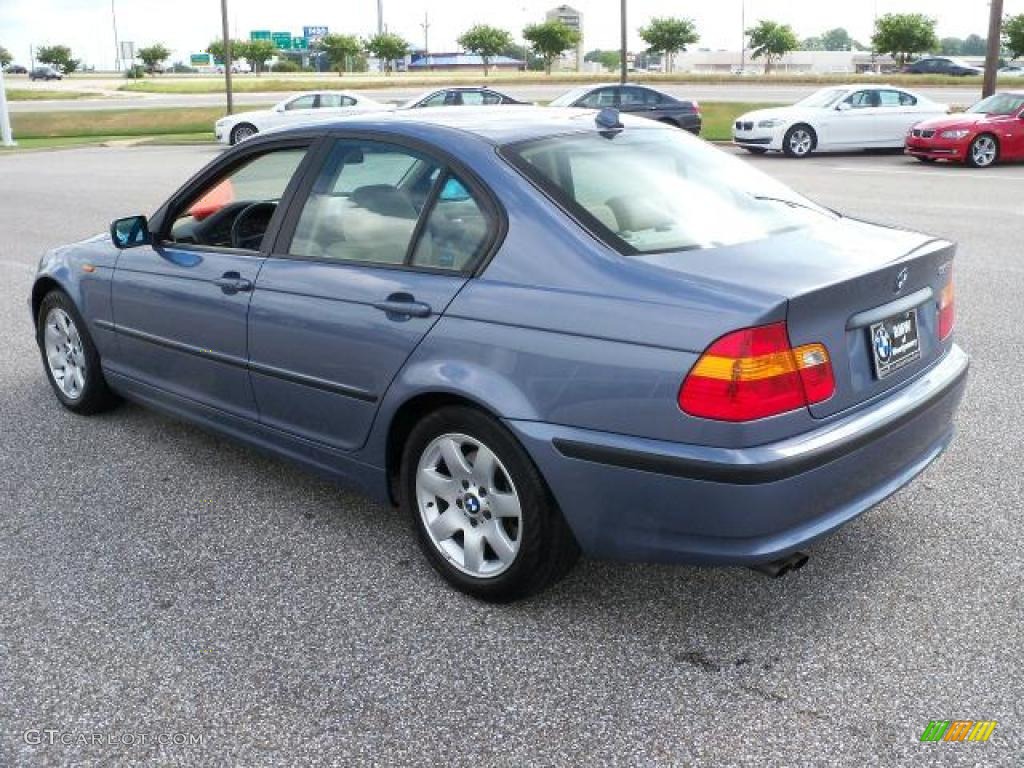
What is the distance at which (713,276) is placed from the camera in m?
2.94

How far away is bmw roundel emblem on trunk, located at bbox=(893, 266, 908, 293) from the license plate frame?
0.25ft

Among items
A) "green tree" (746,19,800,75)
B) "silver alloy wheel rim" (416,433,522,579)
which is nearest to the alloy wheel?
"silver alloy wheel rim" (416,433,522,579)

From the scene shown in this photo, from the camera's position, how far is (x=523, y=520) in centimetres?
317

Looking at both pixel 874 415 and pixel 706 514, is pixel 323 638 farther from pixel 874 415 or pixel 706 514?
pixel 874 415

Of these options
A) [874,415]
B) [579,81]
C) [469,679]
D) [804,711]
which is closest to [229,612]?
[469,679]

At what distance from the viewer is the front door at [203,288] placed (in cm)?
409

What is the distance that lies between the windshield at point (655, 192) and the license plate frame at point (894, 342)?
0.50 m

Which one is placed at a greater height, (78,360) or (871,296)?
(871,296)

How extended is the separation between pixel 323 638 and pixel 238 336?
1355mm

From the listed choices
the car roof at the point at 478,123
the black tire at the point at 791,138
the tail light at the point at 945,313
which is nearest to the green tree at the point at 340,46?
the black tire at the point at 791,138

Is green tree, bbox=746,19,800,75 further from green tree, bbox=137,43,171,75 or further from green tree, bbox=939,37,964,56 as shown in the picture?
green tree, bbox=939,37,964,56

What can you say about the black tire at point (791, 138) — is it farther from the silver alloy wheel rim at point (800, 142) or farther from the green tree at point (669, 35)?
the green tree at point (669, 35)

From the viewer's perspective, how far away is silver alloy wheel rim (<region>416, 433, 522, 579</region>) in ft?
10.7

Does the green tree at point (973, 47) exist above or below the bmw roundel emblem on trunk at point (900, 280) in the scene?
above
